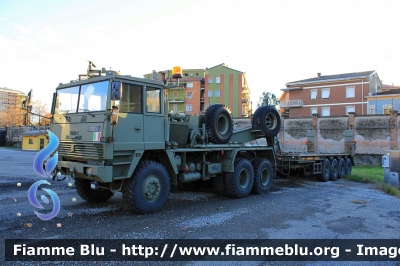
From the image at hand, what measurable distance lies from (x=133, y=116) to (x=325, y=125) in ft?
81.0

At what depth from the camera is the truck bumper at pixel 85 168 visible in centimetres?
685

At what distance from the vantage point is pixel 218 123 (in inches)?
404

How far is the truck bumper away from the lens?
685 cm

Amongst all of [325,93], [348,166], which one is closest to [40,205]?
[348,166]

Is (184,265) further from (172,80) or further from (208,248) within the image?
(172,80)

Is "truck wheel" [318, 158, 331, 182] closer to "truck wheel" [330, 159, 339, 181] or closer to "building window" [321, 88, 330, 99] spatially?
"truck wheel" [330, 159, 339, 181]

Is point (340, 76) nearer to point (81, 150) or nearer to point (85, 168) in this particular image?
point (81, 150)

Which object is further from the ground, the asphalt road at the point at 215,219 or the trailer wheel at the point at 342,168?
the trailer wheel at the point at 342,168

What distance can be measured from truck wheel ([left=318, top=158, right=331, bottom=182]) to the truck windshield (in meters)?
10.9

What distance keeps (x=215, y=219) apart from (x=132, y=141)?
253 cm

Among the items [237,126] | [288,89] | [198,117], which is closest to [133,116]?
[198,117]

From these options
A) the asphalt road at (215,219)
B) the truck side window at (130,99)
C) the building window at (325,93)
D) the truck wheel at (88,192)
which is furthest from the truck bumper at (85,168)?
the building window at (325,93)

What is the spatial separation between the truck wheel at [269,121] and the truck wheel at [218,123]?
1.78 m

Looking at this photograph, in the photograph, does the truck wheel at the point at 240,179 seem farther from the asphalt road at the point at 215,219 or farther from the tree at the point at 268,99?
the tree at the point at 268,99
